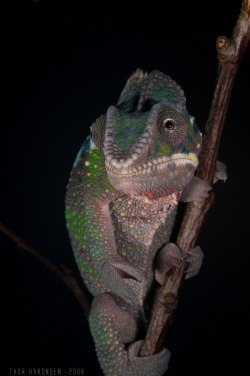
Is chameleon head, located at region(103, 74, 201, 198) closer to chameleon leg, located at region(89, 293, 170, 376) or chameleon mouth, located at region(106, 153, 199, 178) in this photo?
chameleon mouth, located at region(106, 153, 199, 178)

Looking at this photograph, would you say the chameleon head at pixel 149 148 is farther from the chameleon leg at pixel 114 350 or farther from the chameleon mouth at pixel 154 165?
the chameleon leg at pixel 114 350

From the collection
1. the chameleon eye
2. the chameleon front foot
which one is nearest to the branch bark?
the chameleon front foot

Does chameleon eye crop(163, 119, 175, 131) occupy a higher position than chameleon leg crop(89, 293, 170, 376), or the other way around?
chameleon eye crop(163, 119, 175, 131)

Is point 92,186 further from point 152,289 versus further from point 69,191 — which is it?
point 152,289

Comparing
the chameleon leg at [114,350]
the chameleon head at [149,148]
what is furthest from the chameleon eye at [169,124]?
the chameleon leg at [114,350]

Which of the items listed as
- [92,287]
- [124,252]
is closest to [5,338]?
[92,287]

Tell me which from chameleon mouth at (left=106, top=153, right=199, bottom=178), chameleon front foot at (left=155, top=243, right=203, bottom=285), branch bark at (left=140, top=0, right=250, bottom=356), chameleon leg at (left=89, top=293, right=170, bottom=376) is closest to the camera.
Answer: chameleon mouth at (left=106, top=153, right=199, bottom=178)
